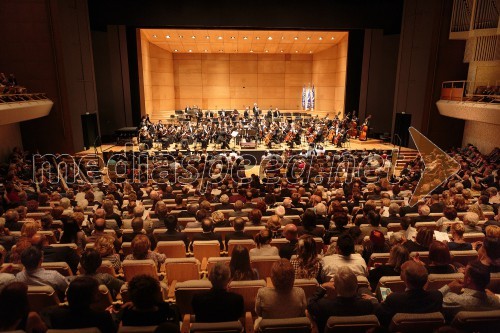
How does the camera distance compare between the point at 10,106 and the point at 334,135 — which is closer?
the point at 10,106

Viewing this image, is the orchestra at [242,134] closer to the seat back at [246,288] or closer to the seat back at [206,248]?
the seat back at [206,248]

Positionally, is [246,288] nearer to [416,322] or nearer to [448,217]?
[416,322]

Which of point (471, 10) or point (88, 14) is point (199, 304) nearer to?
point (471, 10)

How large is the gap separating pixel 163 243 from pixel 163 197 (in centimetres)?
324

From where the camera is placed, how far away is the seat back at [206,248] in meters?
4.10

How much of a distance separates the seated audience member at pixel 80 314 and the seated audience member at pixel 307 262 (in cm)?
Answer: 164

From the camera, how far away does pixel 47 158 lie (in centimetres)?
1278

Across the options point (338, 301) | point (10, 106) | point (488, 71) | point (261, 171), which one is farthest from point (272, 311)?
point (488, 71)

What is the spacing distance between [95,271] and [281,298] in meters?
1.68

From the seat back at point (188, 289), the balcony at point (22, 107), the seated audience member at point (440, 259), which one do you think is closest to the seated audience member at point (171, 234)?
the seat back at point (188, 289)

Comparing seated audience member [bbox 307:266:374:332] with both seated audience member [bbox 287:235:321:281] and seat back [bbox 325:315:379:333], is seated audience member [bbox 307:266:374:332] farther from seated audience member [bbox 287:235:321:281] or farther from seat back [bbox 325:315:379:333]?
seated audience member [bbox 287:235:321:281]

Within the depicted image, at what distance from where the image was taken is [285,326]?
7.29 ft

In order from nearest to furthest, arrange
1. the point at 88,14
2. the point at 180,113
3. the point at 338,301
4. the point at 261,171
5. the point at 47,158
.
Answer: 1. the point at 338,301
2. the point at 261,171
3. the point at 47,158
4. the point at 88,14
5. the point at 180,113

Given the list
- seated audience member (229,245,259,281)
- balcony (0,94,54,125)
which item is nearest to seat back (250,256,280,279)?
seated audience member (229,245,259,281)
